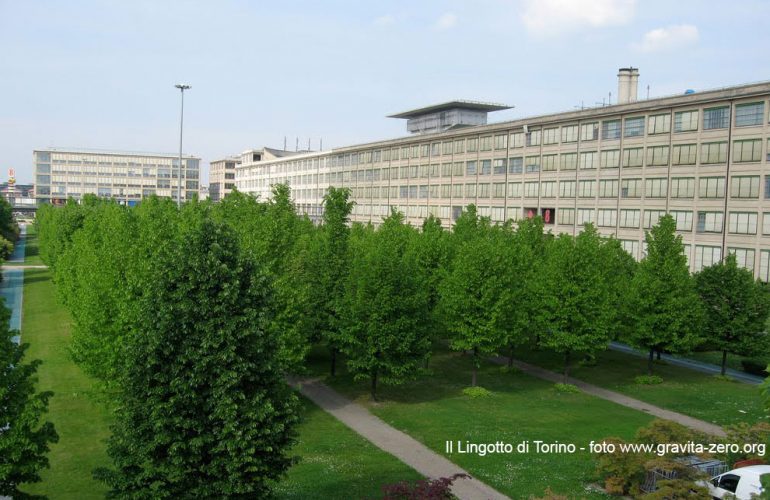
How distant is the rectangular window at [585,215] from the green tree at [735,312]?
29.2 m

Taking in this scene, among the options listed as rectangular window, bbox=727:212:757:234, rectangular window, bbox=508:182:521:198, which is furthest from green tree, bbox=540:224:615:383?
rectangular window, bbox=508:182:521:198

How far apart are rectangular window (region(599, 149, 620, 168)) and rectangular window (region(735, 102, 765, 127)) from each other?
525 inches

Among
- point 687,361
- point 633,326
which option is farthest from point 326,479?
point 687,361

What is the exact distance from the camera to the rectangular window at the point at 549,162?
77.3 m

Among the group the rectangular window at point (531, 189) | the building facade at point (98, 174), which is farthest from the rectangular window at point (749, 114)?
the building facade at point (98, 174)

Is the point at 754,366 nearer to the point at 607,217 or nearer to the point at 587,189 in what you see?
the point at 607,217

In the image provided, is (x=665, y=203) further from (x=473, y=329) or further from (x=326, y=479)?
(x=326, y=479)

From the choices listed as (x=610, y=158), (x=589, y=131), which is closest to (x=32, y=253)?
(x=589, y=131)

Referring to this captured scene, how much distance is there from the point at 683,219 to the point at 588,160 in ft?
45.9

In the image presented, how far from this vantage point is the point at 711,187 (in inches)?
2355

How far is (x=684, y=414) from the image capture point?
1321 inches

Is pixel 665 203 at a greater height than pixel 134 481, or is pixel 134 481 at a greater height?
pixel 665 203

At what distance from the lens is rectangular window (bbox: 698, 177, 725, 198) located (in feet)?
193

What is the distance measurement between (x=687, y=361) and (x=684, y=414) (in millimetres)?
16695
